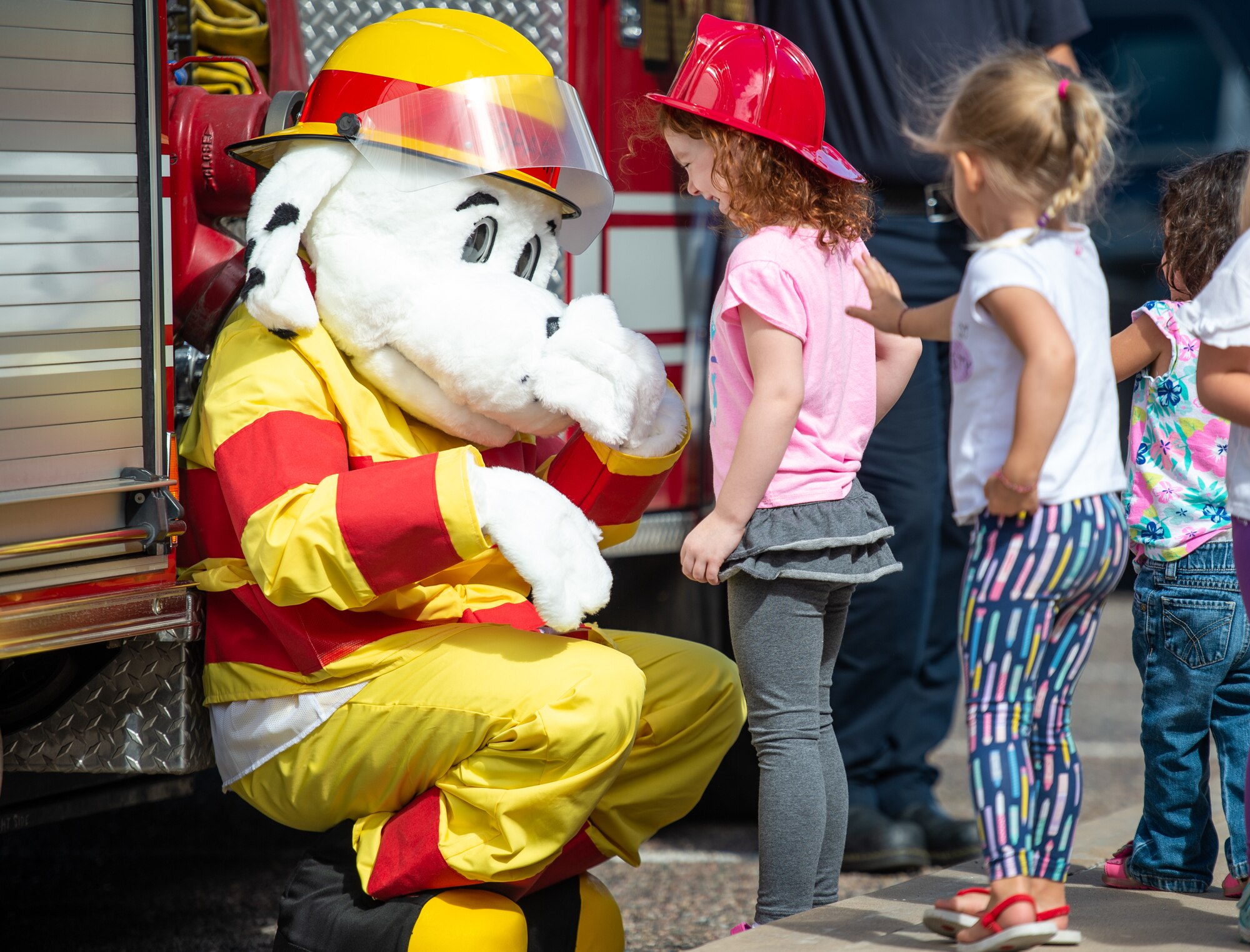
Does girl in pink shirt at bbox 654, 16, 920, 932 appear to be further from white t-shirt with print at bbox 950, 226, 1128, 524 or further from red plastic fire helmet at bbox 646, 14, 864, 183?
white t-shirt with print at bbox 950, 226, 1128, 524

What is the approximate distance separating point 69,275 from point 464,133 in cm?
64

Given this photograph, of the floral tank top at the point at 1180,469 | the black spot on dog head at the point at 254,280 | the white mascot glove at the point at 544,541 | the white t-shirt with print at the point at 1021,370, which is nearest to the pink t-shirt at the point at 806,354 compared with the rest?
the white mascot glove at the point at 544,541

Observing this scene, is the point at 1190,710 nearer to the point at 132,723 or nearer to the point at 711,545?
the point at 711,545

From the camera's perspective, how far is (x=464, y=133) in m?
2.41

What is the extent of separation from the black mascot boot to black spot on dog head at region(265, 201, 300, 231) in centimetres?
100

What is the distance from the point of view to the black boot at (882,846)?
3518mm

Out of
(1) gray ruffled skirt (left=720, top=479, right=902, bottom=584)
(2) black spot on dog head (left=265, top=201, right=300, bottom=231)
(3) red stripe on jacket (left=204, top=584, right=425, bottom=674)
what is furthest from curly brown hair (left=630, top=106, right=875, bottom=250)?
(3) red stripe on jacket (left=204, top=584, right=425, bottom=674)

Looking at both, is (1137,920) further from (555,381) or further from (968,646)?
(555,381)

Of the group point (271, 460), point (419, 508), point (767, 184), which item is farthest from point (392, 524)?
point (767, 184)

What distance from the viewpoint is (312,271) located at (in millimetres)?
2537

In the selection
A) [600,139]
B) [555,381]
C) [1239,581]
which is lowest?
[1239,581]

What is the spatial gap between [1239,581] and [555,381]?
107 cm

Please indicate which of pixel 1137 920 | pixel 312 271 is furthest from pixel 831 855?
pixel 312 271

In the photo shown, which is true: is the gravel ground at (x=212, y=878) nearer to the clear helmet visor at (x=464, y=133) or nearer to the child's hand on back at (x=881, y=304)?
the child's hand on back at (x=881, y=304)
